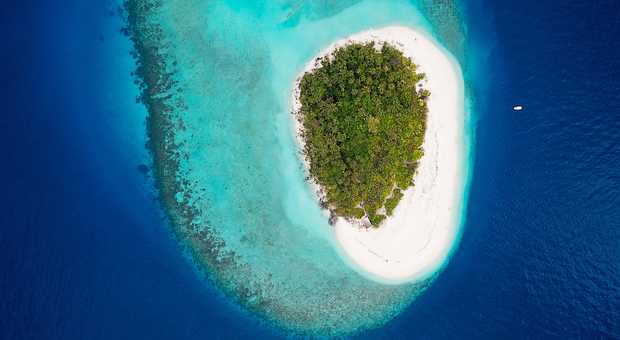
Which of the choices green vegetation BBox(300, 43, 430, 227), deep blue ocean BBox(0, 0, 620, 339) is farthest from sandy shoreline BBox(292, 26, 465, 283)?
deep blue ocean BBox(0, 0, 620, 339)

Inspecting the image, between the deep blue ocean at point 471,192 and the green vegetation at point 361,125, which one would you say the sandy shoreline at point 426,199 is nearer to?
the green vegetation at point 361,125

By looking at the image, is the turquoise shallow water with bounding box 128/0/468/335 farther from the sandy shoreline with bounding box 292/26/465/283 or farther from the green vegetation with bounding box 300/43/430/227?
the green vegetation with bounding box 300/43/430/227

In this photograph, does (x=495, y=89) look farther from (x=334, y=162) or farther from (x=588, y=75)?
(x=334, y=162)

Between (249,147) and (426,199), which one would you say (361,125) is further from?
(249,147)

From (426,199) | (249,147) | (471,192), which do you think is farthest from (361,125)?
(471,192)

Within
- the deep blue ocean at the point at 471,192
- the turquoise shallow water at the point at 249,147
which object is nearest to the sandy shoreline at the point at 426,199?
the turquoise shallow water at the point at 249,147

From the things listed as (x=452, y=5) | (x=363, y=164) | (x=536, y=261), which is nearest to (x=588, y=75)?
(x=452, y=5)
